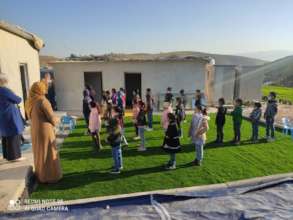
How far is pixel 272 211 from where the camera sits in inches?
190

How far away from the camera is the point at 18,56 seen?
10398 millimetres

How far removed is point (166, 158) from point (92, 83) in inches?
490

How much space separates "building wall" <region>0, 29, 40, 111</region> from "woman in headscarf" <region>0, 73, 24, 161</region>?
9.54ft

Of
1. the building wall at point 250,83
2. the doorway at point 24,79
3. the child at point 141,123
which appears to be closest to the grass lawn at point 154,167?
the child at point 141,123

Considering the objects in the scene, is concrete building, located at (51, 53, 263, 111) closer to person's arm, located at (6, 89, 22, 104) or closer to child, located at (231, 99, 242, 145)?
child, located at (231, 99, 242, 145)

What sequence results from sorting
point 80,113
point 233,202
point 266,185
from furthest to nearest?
point 80,113 < point 266,185 < point 233,202

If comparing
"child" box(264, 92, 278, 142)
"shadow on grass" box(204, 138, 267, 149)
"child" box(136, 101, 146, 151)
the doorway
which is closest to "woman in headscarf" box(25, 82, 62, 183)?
"child" box(136, 101, 146, 151)

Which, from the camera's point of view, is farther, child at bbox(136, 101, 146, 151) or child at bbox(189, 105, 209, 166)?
child at bbox(136, 101, 146, 151)

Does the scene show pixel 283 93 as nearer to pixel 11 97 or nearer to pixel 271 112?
pixel 271 112

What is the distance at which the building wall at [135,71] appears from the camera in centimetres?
1562

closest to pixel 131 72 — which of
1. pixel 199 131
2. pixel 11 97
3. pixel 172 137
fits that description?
pixel 199 131

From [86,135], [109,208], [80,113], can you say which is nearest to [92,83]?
[80,113]

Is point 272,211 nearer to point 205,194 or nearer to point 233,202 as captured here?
point 233,202

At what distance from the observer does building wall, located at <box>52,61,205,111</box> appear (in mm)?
15625
